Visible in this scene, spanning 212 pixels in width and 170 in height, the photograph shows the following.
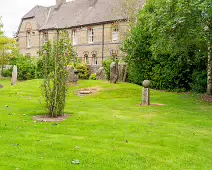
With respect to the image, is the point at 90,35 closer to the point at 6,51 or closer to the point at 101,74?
the point at 6,51

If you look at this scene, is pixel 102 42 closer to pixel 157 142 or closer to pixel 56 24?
pixel 56 24

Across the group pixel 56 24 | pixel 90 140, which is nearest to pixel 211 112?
pixel 90 140

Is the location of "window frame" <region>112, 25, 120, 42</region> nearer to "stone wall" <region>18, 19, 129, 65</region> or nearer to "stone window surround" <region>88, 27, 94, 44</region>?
"stone wall" <region>18, 19, 129, 65</region>

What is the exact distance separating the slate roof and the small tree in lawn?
79.8 feet

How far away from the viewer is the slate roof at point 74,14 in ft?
134

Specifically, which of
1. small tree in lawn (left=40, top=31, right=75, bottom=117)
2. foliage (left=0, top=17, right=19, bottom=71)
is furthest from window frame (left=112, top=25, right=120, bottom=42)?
small tree in lawn (left=40, top=31, right=75, bottom=117)

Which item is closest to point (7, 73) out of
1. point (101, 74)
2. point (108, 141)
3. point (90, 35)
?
point (90, 35)

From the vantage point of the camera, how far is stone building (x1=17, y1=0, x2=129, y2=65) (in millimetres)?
39625

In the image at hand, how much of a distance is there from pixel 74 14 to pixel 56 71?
3685 centimetres

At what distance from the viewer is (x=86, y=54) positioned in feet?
144

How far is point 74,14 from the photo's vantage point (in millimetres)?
46875

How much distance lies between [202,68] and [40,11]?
3826 cm

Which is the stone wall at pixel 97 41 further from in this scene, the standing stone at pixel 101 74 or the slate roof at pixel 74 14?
the standing stone at pixel 101 74

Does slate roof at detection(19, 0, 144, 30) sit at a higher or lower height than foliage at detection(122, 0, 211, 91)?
higher
